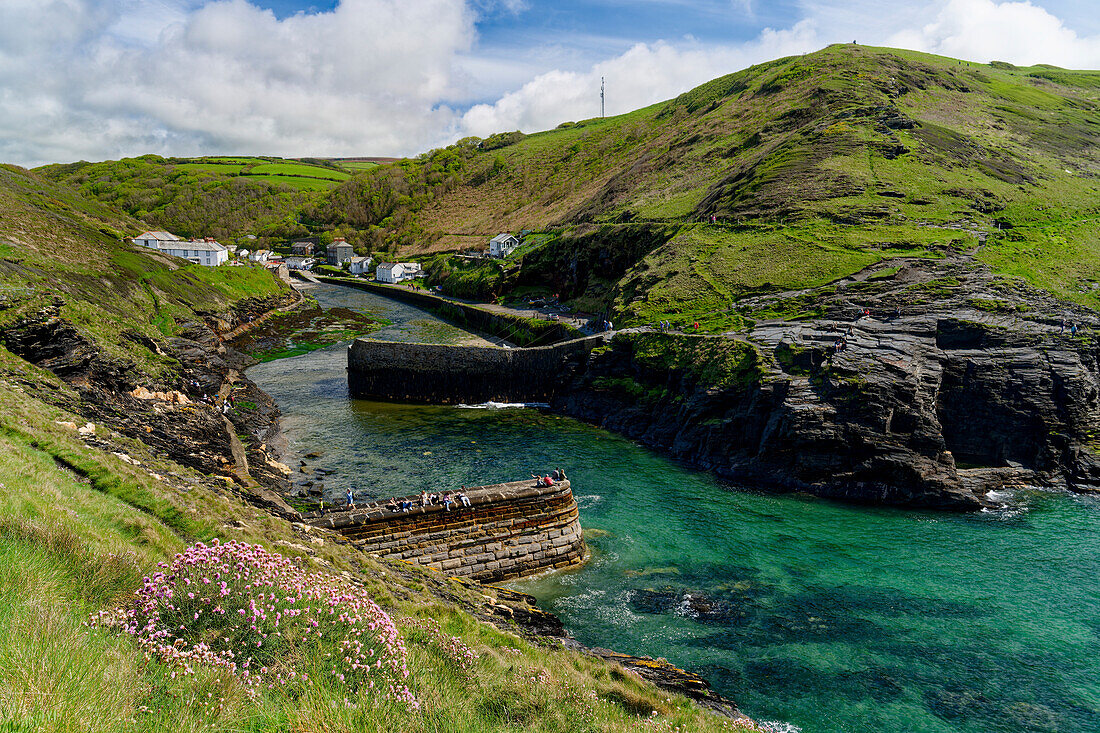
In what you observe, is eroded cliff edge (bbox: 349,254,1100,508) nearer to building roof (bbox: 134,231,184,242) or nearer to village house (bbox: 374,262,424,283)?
building roof (bbox: 134,231,184,242)

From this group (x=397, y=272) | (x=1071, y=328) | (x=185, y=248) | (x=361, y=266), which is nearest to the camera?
(x=1071, y=328)

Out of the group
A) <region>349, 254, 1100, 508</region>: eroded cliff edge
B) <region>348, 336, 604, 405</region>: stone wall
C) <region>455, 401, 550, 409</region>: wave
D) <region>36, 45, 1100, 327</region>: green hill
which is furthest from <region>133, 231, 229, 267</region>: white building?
<region>349, 254, 1100, 508</region>: eroded cliff edge

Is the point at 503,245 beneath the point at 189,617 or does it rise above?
above

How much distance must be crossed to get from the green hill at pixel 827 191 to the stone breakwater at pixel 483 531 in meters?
27.1

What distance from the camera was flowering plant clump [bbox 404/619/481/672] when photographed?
1034cm

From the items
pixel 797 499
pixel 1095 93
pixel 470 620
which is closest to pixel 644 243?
pixel 797 499

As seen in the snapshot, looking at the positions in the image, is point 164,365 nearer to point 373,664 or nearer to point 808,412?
point 373,664

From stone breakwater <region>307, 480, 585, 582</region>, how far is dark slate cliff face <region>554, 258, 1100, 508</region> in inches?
549

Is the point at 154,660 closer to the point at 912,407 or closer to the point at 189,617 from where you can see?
the point at 189,617

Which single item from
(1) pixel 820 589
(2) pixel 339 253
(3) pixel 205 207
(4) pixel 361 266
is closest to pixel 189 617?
(1) pixel 820 589

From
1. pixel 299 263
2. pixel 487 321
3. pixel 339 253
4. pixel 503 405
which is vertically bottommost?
pixel 503 405

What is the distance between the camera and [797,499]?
31172mm

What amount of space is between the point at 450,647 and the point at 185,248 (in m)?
114

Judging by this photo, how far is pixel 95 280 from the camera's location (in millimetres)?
49469
